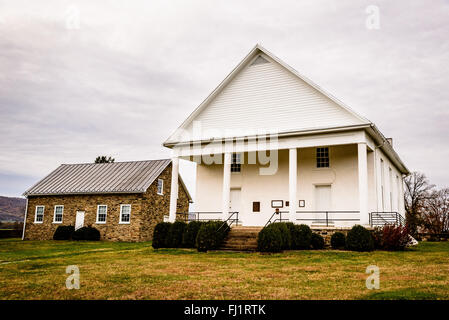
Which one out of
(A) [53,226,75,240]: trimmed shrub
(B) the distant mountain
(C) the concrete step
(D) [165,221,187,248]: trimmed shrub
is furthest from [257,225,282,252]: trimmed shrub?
(B) the distant mountain

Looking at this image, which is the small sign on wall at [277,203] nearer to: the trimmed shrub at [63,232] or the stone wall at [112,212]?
the stone wall at [112,212]

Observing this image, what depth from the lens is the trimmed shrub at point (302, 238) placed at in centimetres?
1684

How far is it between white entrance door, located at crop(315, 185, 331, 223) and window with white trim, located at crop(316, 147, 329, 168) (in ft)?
3.85

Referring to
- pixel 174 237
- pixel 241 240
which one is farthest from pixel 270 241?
pixel 174 237

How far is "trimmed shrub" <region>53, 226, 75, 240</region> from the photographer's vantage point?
1206 inches

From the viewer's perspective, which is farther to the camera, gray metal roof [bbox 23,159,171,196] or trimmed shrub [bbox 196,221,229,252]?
gray metal roof [bbox 23,159,171,196]

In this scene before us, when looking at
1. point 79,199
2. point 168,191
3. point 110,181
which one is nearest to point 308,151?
point 168,191

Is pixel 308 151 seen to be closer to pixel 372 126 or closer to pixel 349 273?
pixel 372 126

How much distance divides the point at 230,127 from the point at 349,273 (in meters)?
12.1

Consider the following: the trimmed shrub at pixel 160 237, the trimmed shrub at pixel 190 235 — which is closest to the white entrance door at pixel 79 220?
the trimmed shrub at pixel 160 237

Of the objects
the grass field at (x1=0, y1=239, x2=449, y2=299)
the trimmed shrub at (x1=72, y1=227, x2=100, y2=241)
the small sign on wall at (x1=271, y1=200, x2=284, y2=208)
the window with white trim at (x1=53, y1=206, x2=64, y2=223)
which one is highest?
the small sign on wall at (x1=271, y1=200, x2=284, y2=208)

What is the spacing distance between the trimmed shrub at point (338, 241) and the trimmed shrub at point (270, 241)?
2.72m

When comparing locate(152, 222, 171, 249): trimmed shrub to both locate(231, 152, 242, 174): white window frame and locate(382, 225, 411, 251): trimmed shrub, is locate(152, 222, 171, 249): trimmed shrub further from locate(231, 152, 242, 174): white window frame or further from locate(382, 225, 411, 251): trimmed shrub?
locate(382, 225, 411, 251): trimmed shrub
